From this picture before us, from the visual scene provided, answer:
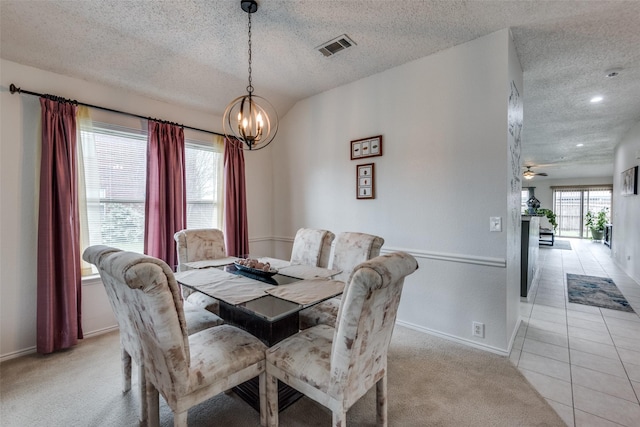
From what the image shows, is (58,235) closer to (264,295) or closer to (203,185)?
(203,185)

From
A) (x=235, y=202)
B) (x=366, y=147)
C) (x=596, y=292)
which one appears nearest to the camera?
(x=366, y=147)

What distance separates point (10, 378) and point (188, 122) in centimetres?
292

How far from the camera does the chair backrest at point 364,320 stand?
3.97 feet

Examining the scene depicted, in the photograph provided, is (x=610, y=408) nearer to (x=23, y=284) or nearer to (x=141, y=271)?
(x=141, y=271)

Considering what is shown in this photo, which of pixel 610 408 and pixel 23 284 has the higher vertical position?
pixel 23 284

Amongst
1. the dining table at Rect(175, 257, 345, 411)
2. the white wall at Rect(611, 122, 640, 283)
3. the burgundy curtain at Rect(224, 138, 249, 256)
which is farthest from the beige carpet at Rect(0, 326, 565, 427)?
the white wall at Rect(611, 122, 640, 283)

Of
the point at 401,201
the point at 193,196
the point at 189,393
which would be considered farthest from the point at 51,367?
the point at 401,201

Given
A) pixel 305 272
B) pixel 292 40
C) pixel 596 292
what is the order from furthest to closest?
pixel 596 292
pixel 292 40
pixel 305 272

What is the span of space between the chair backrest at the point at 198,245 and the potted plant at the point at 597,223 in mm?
13036

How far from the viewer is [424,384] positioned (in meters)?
2.09

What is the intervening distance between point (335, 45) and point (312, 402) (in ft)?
9.82

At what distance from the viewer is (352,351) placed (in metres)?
1.30

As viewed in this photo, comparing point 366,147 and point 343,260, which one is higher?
point 366,147

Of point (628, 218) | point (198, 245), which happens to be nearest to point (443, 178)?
point (198, 245)
